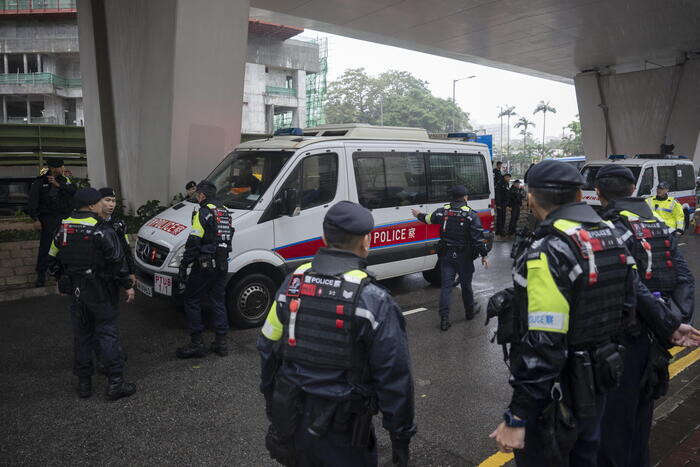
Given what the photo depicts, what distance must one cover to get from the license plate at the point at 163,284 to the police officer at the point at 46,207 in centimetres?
306

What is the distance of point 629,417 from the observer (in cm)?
294

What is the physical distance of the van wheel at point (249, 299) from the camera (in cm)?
623

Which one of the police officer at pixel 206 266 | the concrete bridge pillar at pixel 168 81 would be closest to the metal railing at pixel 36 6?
the concrete bridge pillar at pixel 168 81

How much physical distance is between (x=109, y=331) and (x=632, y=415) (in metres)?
4.09

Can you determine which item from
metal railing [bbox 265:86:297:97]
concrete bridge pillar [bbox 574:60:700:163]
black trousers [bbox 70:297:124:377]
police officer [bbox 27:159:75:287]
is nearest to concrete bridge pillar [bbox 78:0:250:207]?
police officer [bbox 27:159:75:287]

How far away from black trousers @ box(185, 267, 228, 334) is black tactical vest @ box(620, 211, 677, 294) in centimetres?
387

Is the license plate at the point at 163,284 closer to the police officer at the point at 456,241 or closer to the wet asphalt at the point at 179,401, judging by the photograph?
the wet asphalt at the point at 179,401

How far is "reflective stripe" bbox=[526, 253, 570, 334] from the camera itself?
2.19 meters

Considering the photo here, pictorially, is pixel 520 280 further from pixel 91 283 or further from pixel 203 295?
pixel 203 295

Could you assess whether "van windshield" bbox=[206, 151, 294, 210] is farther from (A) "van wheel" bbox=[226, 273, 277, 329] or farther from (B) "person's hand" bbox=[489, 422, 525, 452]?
(B) "person's hand" bbox=[489, 422, 525, 452]

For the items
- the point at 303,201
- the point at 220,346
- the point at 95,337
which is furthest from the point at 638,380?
the point at 303,201

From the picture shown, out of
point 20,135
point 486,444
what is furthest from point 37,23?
point 486,444

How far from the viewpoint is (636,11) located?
1533 cm

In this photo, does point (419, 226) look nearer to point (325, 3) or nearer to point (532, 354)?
point (532, 354)
